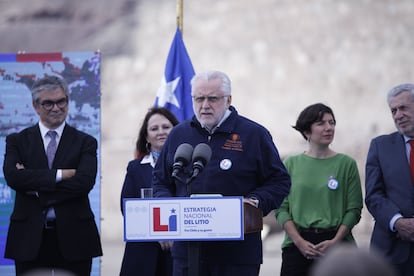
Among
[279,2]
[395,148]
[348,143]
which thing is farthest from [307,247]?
[279,2]

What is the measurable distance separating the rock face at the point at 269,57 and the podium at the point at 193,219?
5117 mm

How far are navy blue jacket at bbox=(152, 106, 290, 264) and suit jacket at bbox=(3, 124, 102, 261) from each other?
2.04 ft

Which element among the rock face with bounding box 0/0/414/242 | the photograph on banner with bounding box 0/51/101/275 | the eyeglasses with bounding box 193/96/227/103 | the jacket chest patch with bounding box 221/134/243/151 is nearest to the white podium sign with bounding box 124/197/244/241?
the jacket chest patch with bounding box 221/134/243/151

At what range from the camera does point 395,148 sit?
181 inches

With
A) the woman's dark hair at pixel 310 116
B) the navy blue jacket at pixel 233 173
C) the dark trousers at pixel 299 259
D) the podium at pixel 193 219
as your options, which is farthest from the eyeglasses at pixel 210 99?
the dark trousers at pixel 299 259

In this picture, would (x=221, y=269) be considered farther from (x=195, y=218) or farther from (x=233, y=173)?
(x=195, y=218)

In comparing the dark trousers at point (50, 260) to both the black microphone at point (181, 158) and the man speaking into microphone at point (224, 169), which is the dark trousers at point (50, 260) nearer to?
the man speaking into microphone at point (224, 169)

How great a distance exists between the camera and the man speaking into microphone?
12.3 feet

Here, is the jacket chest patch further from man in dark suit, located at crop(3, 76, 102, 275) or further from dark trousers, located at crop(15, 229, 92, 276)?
dark trousers, located at crop(15, 229, 92, 276)

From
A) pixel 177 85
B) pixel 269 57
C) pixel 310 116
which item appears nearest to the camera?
pixel 310 116

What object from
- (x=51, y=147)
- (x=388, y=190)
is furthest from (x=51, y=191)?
(x=388, y=190)

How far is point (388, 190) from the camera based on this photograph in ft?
15.0

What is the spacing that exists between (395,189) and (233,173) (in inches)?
46.8

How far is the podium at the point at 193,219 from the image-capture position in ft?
10.7
